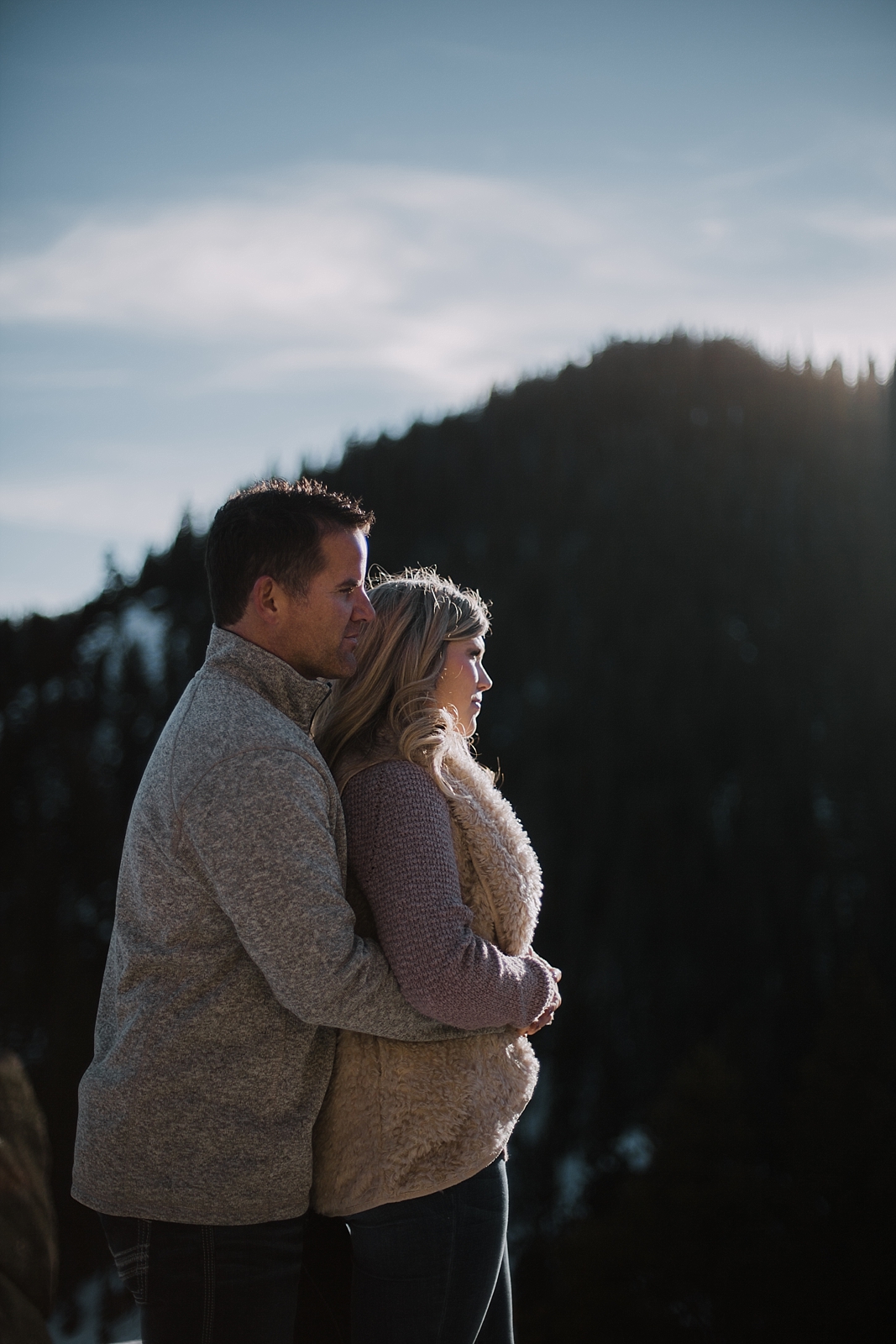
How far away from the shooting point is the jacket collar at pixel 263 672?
1821mm

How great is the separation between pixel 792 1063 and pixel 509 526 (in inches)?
1749

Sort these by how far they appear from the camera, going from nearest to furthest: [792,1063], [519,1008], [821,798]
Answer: [519,1008]
[792,1063]
[821,798]

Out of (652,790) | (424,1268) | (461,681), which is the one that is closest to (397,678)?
(461,681)

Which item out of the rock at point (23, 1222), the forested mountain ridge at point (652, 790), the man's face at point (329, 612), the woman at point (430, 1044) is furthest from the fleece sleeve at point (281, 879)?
the forested mountain ridge at point (652, 790)

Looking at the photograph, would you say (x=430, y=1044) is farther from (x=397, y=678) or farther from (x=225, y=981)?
(x=397, y=678)

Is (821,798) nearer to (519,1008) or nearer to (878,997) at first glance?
(878,997)

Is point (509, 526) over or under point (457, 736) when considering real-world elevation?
over

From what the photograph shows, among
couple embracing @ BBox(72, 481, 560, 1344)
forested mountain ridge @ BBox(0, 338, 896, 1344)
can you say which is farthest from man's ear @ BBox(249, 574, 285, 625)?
forested mountain ridge @ BBox(0, 338, 896, 1344)

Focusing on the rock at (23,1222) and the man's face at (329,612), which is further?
the rock at (23,1222)

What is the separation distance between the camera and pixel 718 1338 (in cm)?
3459

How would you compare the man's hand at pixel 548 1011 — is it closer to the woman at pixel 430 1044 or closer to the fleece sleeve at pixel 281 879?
the woman at pixel 430 1044

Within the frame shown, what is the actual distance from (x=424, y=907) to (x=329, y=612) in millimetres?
519

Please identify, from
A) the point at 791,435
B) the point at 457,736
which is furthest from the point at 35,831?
the point at 791,435

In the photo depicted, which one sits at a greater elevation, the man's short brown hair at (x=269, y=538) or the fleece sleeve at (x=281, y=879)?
the man's short brown hair at (x=269, y=538)
